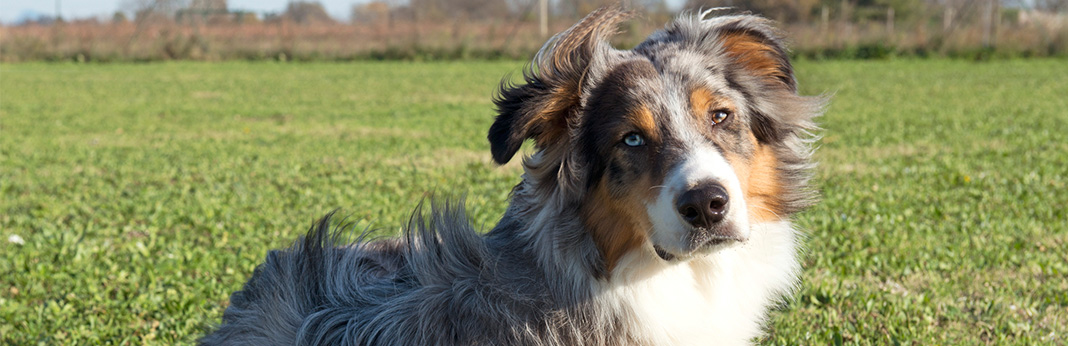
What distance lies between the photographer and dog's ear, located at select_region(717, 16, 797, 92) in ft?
11.2

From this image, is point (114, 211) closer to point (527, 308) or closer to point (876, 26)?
point (527, 308)

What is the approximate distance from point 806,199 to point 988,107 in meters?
16.2

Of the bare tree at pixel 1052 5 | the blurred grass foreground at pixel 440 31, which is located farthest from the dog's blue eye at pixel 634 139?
the bare tree at pixel 1052 5

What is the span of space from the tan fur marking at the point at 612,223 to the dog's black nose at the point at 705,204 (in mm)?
281

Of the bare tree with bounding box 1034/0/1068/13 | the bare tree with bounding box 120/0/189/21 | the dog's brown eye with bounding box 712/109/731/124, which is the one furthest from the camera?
the bare tree with bounding box 120/0/189/21

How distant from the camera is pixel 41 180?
1089 cm

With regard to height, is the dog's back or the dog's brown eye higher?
the dog's brown eye

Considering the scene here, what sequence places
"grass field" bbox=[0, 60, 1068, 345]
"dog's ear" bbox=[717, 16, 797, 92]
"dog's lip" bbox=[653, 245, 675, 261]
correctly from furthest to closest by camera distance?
"grass field" bbox=[0, 60, 1068, 345] < "dog's ear" bbox=[717, 16, 797, 92] < "dog's lip" bbox=[653, 245, 675, 261]

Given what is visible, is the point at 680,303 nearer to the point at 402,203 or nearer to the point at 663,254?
the point at 663,254

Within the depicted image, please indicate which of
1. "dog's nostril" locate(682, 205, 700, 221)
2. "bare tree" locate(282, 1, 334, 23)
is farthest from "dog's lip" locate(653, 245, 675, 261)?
"bare tree" locate(282, 1, 334, 23)

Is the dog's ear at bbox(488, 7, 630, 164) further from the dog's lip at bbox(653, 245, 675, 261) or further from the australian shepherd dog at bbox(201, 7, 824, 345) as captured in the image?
the dog's lip at bbox(653, 245, 675, 261)

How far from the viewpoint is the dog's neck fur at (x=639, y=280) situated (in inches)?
125

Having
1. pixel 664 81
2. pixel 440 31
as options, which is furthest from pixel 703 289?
pixel 440 31

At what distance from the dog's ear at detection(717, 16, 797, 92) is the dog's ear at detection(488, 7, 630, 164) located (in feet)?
1.45
